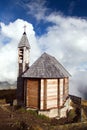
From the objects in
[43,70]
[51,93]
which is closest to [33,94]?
[51,93]

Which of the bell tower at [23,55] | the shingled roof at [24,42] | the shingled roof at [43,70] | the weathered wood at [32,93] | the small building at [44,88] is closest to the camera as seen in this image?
the small building at [44,88]

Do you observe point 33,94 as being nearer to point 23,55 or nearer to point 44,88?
point 44,88

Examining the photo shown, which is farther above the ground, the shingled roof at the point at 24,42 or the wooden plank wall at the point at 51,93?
the shingled roof at the point at 24,42

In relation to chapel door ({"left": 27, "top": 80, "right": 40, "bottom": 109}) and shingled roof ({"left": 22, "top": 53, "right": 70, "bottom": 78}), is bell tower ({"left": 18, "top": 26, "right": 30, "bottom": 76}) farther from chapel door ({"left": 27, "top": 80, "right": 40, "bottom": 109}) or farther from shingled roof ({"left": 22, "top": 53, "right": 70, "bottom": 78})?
chapel door ({"left": 27, "top": 80, "right": 40, "bottom": 109})

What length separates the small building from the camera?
3441cm

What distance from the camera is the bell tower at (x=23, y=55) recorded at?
3772 centimetres

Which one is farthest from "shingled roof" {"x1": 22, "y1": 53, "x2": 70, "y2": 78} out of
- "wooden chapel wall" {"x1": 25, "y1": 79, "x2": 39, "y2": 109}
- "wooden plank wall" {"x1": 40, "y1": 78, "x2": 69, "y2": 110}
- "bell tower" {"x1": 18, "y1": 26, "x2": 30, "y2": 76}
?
"bell tower" {"x1": 18, "y1": 26, "x2": 30, "y2": 76}

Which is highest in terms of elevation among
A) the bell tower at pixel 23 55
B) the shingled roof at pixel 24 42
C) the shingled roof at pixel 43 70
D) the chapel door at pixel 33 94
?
the shingled roof at pixel 24 42

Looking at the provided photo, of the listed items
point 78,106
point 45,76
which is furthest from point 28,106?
point 78,106

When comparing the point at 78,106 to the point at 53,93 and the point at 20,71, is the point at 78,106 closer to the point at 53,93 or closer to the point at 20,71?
the point at 53,93

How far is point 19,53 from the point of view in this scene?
125 feet

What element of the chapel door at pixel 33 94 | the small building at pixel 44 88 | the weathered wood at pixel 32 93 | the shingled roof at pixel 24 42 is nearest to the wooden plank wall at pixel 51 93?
the small building at pixel 44 88

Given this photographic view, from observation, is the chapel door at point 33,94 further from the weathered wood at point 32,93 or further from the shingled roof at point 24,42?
the shingled roof at point 24,42

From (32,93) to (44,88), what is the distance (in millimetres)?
1891
